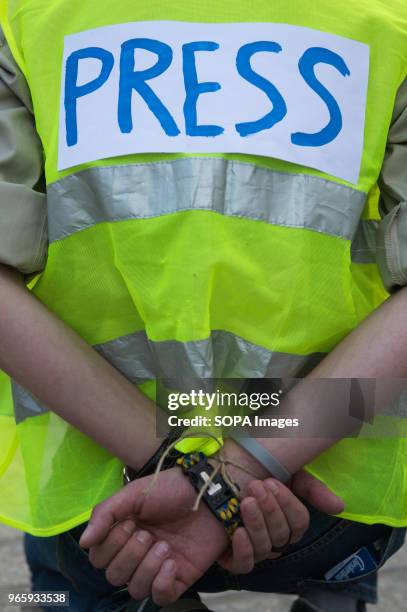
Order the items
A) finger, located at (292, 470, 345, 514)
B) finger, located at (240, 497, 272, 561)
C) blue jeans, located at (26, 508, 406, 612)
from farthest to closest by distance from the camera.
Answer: blue jeans, located at (26, 508, 406, 612)
finger, located at (292, 470, 345, 514)
finger, located at (240, 497, 272, 561)

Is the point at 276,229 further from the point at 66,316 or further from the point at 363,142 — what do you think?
the point at 66,316

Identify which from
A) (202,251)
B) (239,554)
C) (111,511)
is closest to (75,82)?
(202,251)

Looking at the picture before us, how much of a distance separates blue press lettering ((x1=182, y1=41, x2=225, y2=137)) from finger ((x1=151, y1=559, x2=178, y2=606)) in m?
0.61

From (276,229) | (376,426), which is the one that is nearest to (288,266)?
(276,229)

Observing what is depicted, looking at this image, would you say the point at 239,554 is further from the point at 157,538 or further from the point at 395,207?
the point at 395,207

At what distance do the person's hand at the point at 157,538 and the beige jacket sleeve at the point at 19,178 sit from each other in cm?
38

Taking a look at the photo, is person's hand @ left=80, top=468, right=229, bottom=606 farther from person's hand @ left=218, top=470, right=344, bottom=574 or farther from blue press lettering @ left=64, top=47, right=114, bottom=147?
blue press lettering @ left=64, top=47, right=114, bottom=147

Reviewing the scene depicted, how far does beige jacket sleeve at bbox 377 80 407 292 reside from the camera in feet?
4.80

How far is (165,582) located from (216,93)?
0.70 meters

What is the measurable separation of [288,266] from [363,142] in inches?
8.6

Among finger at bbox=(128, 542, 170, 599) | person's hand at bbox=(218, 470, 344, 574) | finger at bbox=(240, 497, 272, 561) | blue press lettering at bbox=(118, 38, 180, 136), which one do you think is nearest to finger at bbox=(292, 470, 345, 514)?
person's hand at bbox=(218, 470, 344, 574)

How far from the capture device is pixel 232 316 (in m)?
1.45

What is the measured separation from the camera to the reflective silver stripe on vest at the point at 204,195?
141 cm

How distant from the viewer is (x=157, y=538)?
4.79 ft
